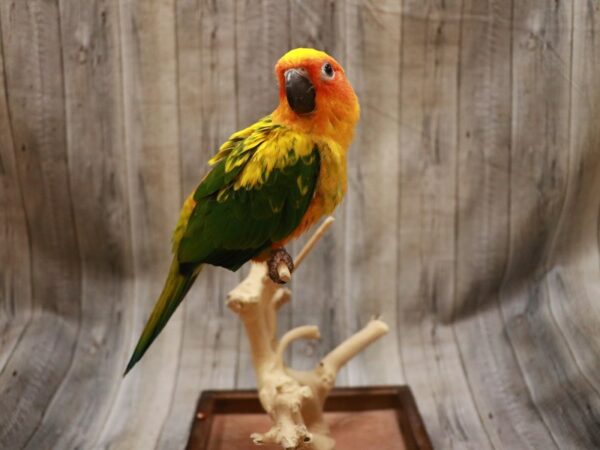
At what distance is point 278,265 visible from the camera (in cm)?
103

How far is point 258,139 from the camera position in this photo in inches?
39.6

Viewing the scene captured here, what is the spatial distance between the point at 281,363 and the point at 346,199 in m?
0.56

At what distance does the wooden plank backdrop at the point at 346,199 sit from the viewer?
1.53m

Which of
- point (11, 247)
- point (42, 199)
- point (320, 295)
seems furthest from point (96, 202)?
point (320, 295)

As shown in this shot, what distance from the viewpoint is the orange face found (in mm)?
953

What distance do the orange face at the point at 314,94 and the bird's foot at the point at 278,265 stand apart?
0.65ft

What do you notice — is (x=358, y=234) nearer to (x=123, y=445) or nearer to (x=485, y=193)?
(x=485, y=193)

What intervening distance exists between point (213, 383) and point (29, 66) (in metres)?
0.84

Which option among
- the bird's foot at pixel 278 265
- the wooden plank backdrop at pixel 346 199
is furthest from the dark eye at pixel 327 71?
the wooden plank backdrop at pixel 346 199

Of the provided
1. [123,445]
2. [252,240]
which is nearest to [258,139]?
[252,240]

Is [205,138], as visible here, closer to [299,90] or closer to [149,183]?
[149,183]

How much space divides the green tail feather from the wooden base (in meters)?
0.37

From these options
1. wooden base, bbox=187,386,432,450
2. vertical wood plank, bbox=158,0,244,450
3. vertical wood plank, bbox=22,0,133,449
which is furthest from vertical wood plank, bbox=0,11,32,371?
wooden base, bbox=187,386,432,450

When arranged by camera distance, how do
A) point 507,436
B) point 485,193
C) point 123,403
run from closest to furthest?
point 507,436
point 123,403
point 485,193
